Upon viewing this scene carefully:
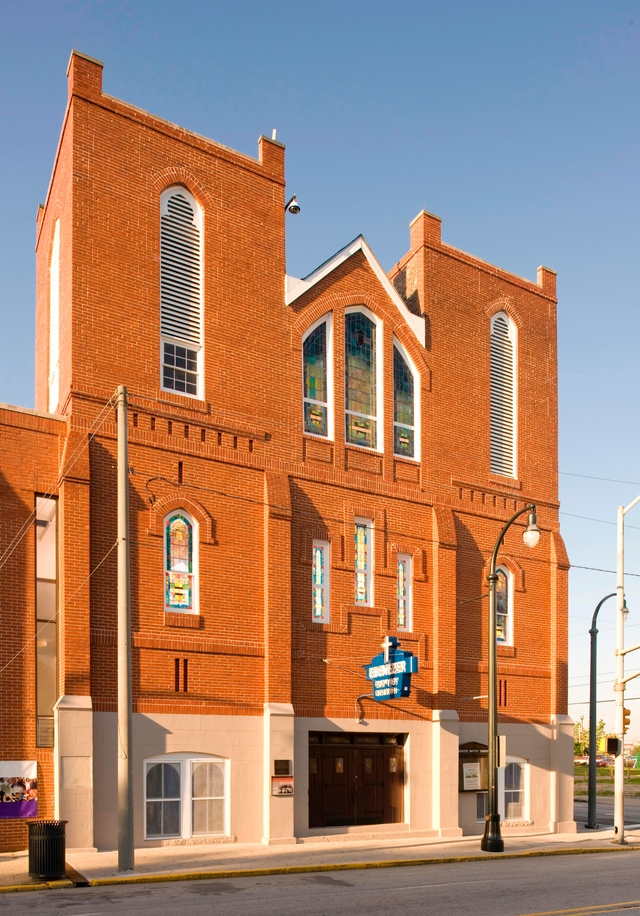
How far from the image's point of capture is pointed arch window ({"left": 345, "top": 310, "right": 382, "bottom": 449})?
90.4 feet

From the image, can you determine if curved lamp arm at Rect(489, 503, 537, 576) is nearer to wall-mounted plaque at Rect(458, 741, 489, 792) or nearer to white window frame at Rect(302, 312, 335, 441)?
white window frame at Rect(302, 312, 335, 441)

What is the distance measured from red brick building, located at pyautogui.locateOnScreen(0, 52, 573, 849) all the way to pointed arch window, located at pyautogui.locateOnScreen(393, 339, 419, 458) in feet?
0.22

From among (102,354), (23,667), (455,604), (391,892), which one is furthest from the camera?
(455,604)

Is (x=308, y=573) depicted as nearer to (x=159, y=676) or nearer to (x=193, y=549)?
(x=193, y=549)

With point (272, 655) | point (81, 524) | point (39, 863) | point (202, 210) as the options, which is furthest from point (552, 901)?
point (202, 210)

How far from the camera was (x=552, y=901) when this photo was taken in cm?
1509

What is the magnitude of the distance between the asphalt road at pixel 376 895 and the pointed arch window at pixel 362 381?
1178 cm

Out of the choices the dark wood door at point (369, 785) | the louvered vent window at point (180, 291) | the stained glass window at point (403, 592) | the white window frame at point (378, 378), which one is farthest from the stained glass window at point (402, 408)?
the dark wood door at point (369, 785)

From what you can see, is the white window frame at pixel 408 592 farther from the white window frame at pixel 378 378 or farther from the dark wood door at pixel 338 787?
the dark wood door at pixel 338 787

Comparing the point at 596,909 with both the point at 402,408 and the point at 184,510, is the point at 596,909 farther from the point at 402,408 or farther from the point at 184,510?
the point at 402,408

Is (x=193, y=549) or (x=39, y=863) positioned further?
(x=193, y=549)

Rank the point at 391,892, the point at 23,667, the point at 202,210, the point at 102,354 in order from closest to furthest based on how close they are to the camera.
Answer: the point at 391,892, the point at 23,667, the point at 102,354, the point at 202,210

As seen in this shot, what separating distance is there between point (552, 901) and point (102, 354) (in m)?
14.6

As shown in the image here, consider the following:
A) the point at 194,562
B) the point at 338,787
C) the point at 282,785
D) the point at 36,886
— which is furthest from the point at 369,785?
the point at 36,886
